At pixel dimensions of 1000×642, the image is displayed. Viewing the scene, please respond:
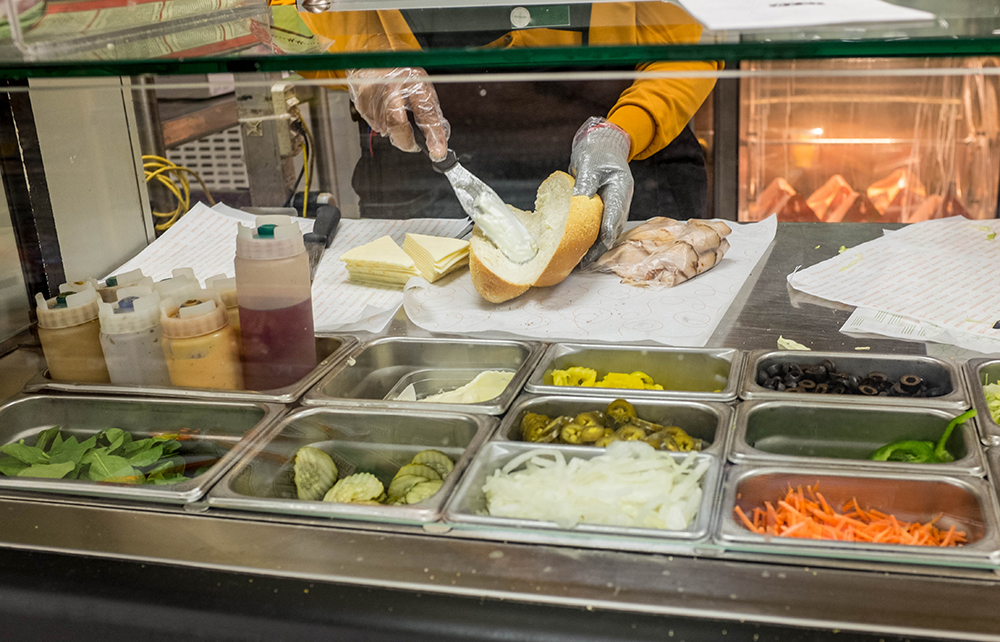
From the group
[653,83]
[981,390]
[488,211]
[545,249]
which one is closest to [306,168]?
[488,211]

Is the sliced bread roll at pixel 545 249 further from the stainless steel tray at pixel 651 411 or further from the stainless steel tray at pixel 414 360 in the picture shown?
the stainless steel tray at pixel 651 411

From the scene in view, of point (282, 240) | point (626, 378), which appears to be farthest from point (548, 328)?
point (282, 240)

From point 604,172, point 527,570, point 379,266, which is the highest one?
point 604,172

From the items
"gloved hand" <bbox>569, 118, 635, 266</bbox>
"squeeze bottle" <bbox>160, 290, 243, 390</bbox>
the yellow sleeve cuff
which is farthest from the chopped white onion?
the yellow sleeve cuff

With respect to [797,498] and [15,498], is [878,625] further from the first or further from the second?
[15,498]

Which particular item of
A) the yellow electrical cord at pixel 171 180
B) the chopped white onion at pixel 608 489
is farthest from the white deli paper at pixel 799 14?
the yellow electrical cord at pixel 171 180

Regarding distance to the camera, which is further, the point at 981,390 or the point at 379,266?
the point at 379,266

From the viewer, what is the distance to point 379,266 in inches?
63.4

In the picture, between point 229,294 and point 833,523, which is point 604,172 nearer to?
point 229,294

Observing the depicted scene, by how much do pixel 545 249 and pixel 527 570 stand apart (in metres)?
0.85

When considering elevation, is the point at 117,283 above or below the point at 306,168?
below

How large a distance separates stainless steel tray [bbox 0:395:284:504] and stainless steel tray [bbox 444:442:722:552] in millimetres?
318

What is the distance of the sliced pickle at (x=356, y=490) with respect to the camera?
94 centimetres

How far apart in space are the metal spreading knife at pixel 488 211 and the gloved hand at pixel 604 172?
0.49ft
